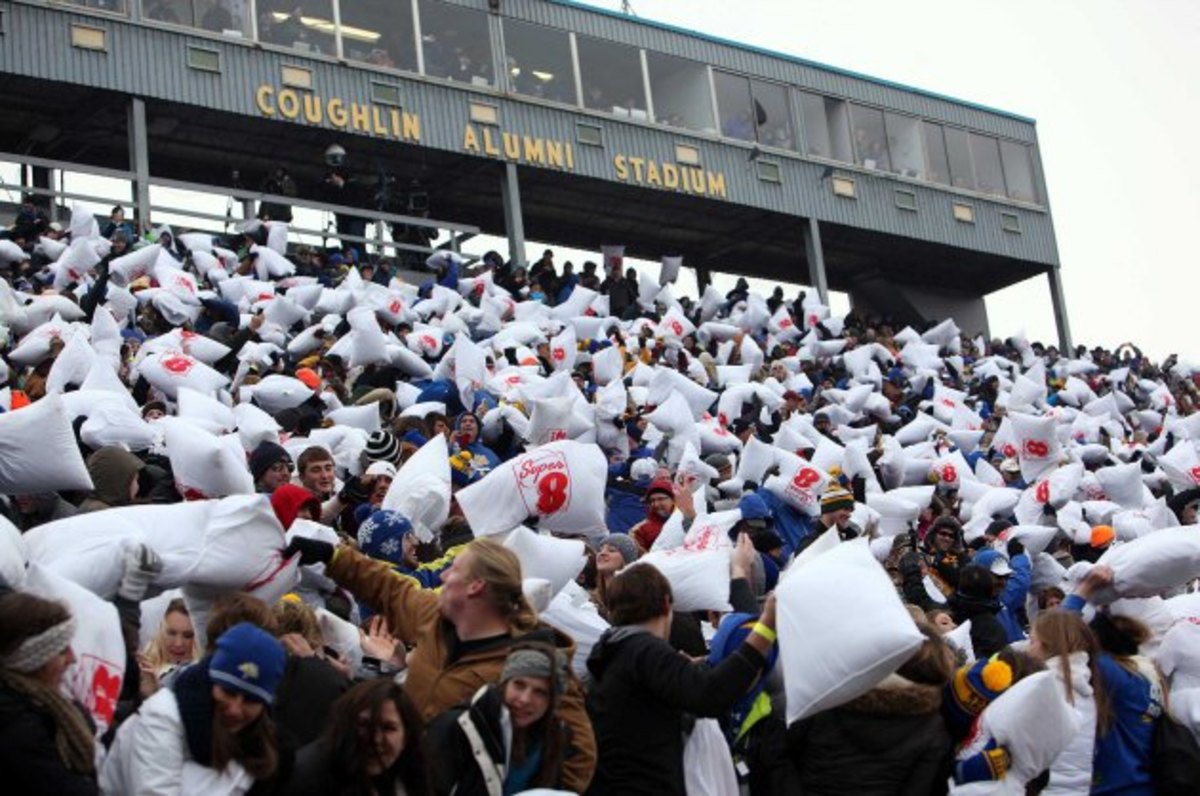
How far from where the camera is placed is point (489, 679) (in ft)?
14.2

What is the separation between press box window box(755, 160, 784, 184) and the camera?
25.8 m

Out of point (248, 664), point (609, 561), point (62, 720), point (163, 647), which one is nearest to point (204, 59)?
point (609, 561)

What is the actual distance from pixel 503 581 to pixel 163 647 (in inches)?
53.4

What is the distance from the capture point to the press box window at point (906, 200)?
27.7 m

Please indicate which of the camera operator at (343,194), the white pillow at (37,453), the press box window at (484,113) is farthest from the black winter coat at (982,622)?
the press box window at (484,113)

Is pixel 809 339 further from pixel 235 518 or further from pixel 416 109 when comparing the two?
pixel 235 518

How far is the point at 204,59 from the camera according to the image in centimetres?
2006

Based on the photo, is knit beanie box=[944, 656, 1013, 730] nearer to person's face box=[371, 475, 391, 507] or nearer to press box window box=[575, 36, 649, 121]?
person's face box=[371, 475, 391, 507]

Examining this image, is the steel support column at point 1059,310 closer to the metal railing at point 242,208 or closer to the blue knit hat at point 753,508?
the metal railing at point 242,208

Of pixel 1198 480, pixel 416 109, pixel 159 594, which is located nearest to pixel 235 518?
pixel 159 594

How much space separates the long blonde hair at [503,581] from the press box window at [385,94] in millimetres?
17698

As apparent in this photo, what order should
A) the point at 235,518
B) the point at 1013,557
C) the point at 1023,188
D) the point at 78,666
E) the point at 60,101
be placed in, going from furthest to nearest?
1. the point at 1023,188
2. the point at 60,101
3. the point at 1013,557
4. the point at 235,518
5. the point at 78,666

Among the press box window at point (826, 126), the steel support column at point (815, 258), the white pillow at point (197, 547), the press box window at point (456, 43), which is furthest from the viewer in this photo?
the press box window at point (826, 126)

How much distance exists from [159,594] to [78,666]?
1.44m
